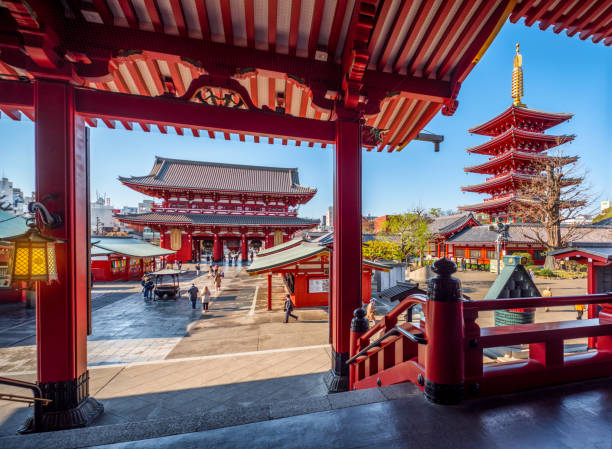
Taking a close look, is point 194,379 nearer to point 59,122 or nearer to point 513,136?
point 59,122

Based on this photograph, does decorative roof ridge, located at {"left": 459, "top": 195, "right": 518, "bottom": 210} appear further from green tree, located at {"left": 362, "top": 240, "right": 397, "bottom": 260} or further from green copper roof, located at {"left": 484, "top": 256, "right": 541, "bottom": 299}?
green copper roof, located at {"left": 484, "top": 256, "right": 541, "bottom": 299}

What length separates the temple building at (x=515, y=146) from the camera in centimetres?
2070

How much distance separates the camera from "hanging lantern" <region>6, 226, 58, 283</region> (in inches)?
102

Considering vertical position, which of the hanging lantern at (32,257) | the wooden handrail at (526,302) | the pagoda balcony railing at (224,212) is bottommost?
the wooden handrail at (526,302)

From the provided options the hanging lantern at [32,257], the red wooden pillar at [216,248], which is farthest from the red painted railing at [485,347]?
the red wooden pillar at [216,248]

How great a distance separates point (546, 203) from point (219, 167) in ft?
102

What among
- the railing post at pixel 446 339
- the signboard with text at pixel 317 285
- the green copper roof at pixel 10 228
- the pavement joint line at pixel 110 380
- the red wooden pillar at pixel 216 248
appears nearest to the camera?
the railing post at pixel 446 339

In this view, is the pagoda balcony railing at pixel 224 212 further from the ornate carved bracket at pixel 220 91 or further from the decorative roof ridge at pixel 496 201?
the ornate carved bracket at pixel 220 91

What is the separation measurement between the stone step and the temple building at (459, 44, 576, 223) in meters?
24.7

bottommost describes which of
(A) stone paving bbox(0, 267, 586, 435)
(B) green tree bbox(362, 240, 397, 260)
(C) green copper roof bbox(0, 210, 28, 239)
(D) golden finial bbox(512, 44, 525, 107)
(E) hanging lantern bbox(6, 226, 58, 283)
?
(A) stone paving bbox(0, 267, 586, 435)

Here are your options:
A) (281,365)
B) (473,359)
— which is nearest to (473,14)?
(473,359)

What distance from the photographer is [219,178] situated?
27.7m

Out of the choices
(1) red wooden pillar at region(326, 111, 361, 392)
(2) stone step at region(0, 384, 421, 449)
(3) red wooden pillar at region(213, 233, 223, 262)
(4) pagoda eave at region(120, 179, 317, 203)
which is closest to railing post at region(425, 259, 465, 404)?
(2) stone step at region(0, 384, 421, 449)

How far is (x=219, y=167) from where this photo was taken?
29.8 metres
